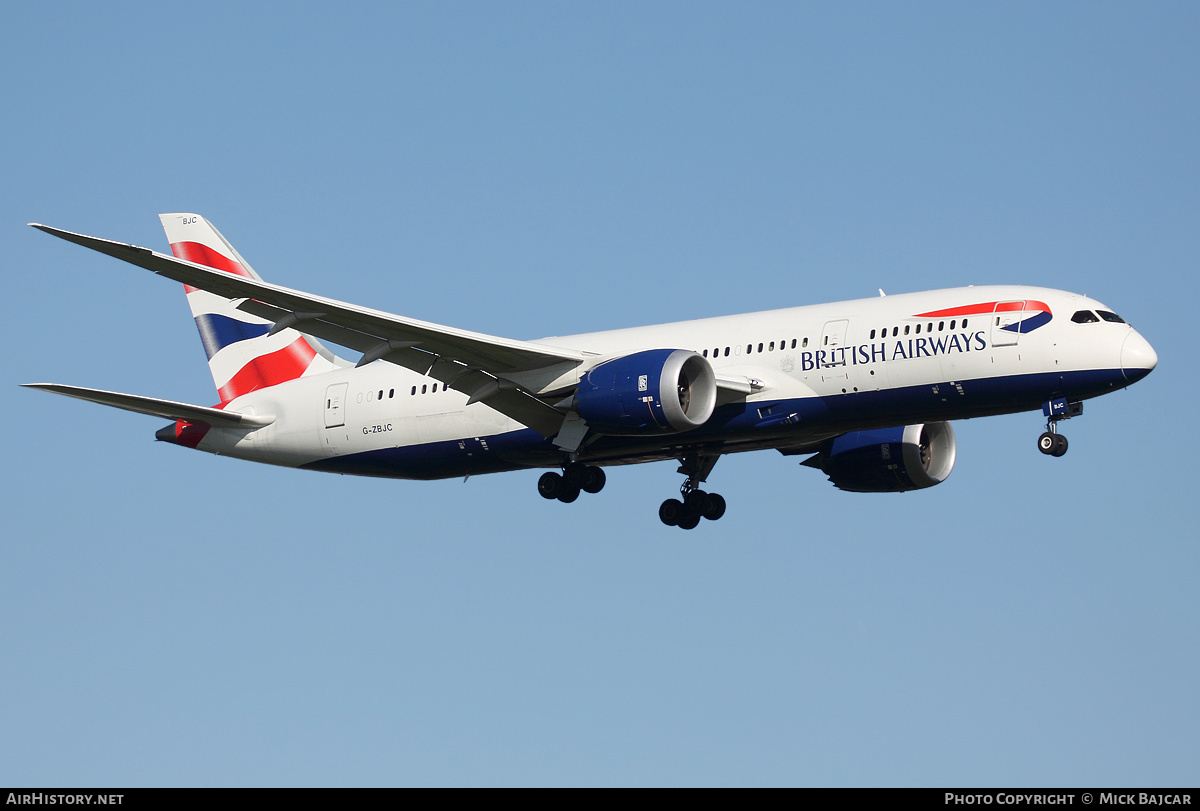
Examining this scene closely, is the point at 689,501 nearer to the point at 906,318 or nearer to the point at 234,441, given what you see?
the point at 906,318

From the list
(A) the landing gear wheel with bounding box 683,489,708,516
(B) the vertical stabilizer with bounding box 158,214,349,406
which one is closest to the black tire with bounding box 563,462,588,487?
(A) the landing gear wheel with bounding box 683,489,708,516

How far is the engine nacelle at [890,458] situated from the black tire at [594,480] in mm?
7089

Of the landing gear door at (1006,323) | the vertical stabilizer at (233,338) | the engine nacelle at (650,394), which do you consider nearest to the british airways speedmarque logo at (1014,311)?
the landing gear door at (1006,323)

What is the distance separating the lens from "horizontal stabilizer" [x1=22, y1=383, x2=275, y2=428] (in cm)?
3609

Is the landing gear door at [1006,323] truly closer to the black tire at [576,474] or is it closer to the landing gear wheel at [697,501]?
the landing gear wheel at [697,501]

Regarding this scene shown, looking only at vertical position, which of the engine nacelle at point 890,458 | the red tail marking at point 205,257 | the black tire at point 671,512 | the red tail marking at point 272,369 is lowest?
the black tire at point 671,512

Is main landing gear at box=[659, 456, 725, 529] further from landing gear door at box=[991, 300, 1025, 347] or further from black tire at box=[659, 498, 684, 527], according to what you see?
landing gear door at box=[991, 300, 1025, 347]

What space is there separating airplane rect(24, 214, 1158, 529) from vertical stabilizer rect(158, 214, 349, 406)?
0.15 metres

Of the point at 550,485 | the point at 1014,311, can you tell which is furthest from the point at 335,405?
the point at 1014,311

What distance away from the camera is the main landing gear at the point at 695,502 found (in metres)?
41.7

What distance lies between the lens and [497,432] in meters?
39.1

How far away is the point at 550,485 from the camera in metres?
39.3

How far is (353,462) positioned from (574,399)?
809 centimetres
